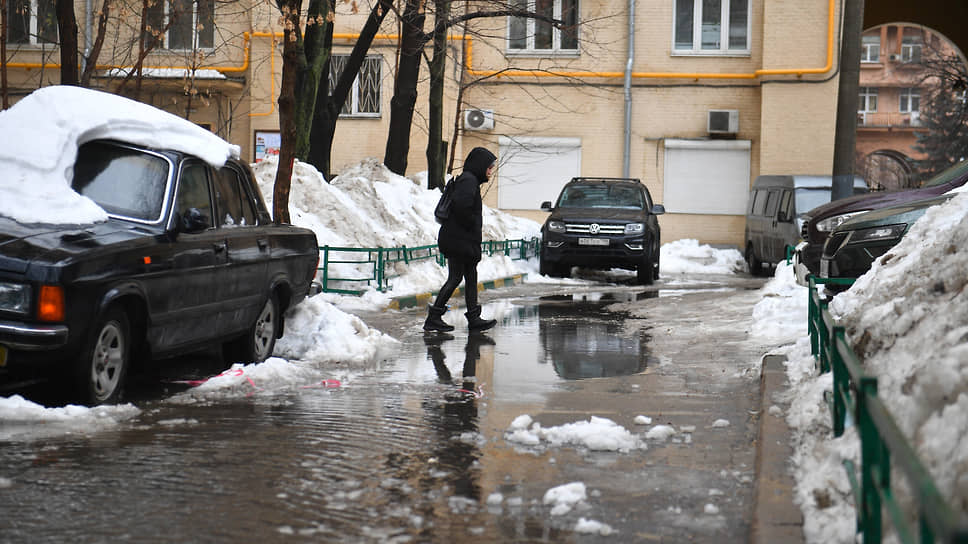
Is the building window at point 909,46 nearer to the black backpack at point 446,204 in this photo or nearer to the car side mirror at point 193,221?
the black backpack at point 446,204

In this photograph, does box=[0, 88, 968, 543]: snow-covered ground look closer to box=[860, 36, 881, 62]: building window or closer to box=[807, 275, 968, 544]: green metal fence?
box=[807, 275, 968, 544]: green metal fence

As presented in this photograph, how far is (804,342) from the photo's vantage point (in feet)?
29.0

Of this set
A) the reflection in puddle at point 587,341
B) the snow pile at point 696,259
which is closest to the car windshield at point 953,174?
the reflection in puddle at point 587,341

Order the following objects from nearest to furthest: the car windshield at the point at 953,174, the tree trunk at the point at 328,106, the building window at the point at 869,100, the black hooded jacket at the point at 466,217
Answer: the black hooded jacket at the point at 466,217 < the car windshield at the point at 953,174 < the tree trunk at the point at 328,106 < the building window at the point at 869,100

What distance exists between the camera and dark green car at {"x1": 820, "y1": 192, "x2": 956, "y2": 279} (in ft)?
35.7

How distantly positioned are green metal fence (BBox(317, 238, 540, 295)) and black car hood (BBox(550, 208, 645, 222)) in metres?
2.67

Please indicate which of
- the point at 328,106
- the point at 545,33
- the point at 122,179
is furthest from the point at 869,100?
the point at 122,179

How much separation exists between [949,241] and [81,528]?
429 centimetres

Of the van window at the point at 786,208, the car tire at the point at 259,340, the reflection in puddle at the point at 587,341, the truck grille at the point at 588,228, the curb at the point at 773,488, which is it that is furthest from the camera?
the van window at the point at 786,208

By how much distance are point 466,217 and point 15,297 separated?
18.9 ft

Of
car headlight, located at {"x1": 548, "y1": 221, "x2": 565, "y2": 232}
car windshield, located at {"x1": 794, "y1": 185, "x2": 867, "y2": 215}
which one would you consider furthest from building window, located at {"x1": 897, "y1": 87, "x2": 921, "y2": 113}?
car headlight, located at {"x1": 548, "y1": 221, "x2": 565, "y2": 232}

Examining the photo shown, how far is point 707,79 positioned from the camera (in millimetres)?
30297

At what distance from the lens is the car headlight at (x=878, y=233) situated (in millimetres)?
10883

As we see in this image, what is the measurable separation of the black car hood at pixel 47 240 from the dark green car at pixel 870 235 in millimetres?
6623
